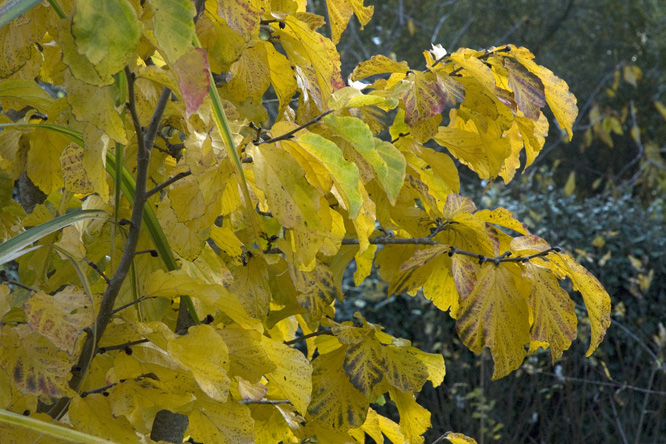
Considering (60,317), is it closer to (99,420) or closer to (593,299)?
(99,420)

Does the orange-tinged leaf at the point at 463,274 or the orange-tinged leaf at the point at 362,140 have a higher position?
the orange-tinged leaf at the point at 362,140

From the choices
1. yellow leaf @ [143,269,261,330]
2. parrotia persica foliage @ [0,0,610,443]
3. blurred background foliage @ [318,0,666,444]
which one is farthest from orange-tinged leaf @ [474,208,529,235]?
blurred background foliage @ [318,0,666,444]

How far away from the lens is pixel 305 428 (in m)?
0.97

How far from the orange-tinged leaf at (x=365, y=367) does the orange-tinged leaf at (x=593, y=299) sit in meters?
0.27

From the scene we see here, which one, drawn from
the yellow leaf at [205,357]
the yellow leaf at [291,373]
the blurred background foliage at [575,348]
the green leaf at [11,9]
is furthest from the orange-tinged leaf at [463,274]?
the blurred background foliage at [575,348]

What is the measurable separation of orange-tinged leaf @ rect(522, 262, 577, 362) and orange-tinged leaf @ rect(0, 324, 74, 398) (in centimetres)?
52

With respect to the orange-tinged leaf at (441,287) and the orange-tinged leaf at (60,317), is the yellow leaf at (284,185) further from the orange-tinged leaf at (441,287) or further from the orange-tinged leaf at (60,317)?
the orange-tinged leaf at (441,287)

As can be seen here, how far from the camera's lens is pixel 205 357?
609mm

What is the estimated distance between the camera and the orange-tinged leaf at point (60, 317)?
22.6 inches

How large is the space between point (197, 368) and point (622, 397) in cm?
313

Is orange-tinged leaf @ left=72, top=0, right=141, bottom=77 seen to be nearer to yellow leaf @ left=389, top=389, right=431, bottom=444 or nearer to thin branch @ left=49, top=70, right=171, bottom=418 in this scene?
thin branch @ left=49, top=70, right=171, bottom=418

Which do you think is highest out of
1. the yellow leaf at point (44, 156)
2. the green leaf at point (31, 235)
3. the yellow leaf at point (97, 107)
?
the yellow leaf at point (97, 107)

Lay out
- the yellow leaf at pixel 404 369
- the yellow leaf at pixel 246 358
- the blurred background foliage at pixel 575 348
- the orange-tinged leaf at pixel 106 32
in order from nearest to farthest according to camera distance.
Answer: the orange-tinged leaf at pixel 106 32 < the yellow leaf at pixel 246 358 < the yellow leaf at pixel 404 369 < the blurred background foliage at pixel 575 348

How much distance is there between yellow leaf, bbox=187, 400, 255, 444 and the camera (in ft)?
2.22
